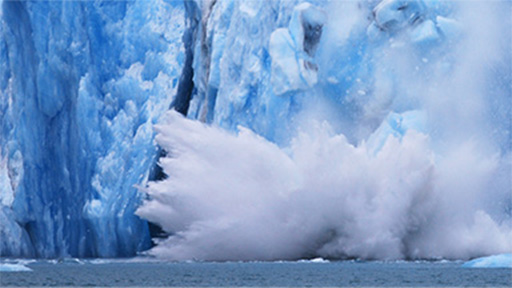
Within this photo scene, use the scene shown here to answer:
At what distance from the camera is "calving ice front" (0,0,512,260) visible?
86.1 feet

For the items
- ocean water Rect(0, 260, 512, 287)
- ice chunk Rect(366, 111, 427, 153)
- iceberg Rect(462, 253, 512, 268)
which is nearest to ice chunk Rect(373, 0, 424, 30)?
ice chunk Rect(366, 111, 427, 153)

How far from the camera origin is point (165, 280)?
2202cm

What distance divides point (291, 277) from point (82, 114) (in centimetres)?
1421

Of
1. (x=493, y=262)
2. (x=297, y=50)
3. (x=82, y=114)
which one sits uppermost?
(x=82, y=114)

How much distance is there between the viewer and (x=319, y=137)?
27.0m

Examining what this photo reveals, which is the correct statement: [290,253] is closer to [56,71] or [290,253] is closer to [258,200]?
[258,200]

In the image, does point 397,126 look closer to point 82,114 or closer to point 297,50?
point 297,50

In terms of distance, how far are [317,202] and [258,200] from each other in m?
2.05

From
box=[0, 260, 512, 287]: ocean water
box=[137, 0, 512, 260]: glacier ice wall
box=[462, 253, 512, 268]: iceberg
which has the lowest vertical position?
box=[0, 260, 512, 287]: ocean water

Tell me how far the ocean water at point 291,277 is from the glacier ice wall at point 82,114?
177 inches

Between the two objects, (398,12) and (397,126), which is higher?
(398,12)

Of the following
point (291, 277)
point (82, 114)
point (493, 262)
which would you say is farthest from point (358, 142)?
point (82, 114)

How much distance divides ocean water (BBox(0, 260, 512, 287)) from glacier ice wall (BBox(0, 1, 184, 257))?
449 centimetres

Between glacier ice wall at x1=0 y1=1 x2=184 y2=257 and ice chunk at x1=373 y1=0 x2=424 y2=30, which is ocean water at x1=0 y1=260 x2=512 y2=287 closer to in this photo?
glacier ice wall at x1=0 y1=1 x2=184 y2=257
